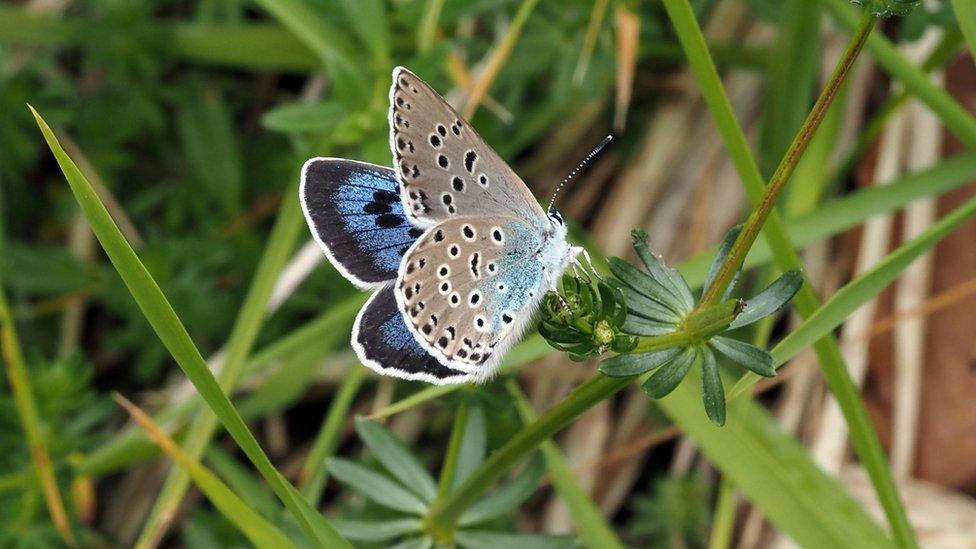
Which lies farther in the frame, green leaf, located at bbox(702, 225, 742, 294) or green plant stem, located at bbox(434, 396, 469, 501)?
green plant stem, located at bbox(434, 396, 469, 501)

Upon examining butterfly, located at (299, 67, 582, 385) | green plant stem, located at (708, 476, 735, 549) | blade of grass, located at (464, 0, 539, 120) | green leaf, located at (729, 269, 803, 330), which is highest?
blade of grass, located at (464, 0, 539, 120)

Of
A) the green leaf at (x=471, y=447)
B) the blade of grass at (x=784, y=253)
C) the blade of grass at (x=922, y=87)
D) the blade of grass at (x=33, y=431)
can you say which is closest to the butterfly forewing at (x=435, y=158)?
the blade of grass at (x=784, y=253)

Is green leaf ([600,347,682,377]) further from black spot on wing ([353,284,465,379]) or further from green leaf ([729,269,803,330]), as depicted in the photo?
black spot on wing ([353,284,465,379])

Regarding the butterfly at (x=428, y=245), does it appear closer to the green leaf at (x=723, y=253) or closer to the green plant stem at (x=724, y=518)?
the green leaf at (x=723, y=253)

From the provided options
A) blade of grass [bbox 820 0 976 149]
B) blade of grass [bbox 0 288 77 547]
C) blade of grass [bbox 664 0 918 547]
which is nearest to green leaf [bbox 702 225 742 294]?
blade of grass [bbox 664 0 918 547]

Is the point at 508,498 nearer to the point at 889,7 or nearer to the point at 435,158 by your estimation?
the point at 435,158

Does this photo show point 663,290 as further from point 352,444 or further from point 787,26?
point 352,444

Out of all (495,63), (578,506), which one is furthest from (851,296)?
(495,63)

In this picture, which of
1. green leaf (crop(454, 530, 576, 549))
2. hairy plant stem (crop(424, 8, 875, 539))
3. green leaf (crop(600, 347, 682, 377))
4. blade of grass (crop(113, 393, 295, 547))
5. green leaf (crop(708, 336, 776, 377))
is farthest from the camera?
green leaf (crop(454, 530, 576, 549))
